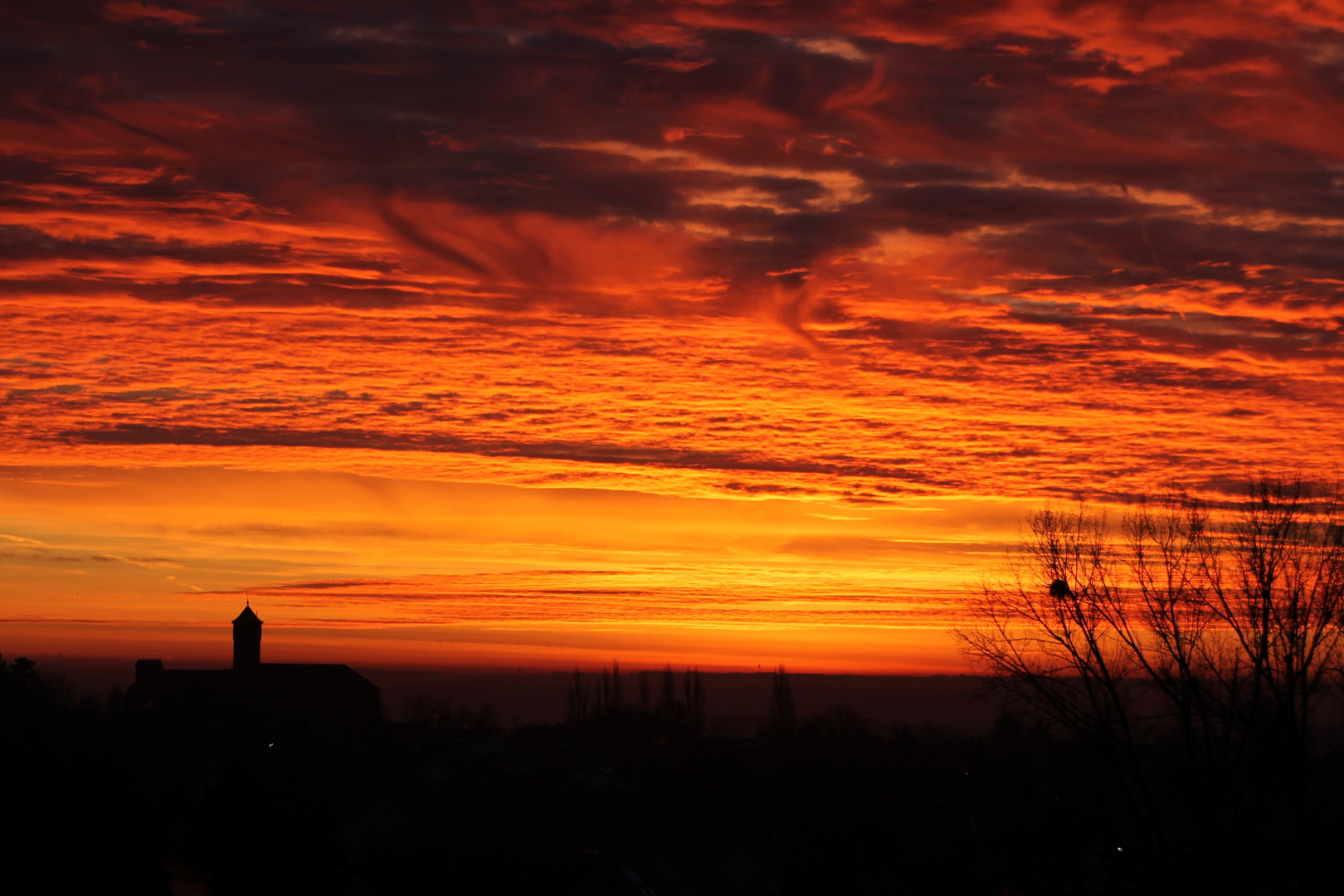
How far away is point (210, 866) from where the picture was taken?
38219 millimetres

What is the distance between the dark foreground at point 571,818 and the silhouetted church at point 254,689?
7.71m

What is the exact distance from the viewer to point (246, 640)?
145125 millimetres

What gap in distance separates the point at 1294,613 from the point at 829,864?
34714 mm

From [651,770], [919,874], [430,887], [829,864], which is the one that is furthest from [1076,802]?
[651,770]

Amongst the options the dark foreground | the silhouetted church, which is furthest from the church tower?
the dark foreground

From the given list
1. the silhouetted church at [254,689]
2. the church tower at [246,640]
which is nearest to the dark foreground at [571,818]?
the silhouetted church at [254,689]

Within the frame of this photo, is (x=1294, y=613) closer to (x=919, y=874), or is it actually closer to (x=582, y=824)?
(x=919, y=874)

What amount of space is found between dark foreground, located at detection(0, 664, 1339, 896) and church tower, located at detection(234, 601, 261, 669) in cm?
2109

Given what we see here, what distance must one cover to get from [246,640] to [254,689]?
8884 millimetres

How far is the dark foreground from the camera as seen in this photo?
111 ft

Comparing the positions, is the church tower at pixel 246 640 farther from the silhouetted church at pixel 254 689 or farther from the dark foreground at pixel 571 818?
the dark foreground at pixel 571 818

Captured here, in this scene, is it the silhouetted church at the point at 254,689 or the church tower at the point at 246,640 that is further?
the church tower at the point at 246,640

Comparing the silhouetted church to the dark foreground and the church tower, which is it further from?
the dark foreground

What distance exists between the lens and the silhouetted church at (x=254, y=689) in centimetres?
12950
